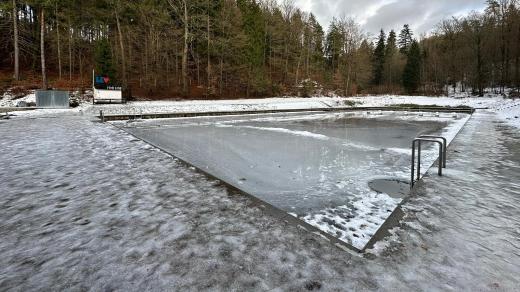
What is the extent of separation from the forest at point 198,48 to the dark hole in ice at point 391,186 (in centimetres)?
2439

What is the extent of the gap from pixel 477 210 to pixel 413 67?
5989 centimetres

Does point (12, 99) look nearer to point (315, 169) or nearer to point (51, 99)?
point (51, 99)

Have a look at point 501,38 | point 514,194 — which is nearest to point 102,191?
point 514,194

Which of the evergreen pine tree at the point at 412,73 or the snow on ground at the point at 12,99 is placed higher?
the evergreen pine tree at the point at 412,73

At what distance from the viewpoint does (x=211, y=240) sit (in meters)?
2.98

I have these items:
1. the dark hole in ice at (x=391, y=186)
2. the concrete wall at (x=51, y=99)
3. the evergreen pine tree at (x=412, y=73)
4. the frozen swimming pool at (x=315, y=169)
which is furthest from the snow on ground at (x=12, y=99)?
the evergreen pine tree at (x=412, y=73)

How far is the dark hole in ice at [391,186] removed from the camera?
4.84 m

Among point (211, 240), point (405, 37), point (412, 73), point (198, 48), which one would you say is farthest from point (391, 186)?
point (405, 37)

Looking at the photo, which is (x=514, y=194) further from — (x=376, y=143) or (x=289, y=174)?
(x=376, y=143)

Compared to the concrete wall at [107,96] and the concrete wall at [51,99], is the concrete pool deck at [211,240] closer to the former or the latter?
the concrete wall at [107,96]

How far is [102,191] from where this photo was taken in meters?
4.41

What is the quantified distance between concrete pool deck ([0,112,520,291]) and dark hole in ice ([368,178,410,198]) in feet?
0.97

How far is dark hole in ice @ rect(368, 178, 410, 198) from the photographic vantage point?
484cm

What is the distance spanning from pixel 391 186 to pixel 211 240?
362cm
